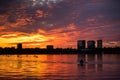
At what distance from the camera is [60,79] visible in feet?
Result: 207

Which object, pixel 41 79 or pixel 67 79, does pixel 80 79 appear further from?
pixel 41 79

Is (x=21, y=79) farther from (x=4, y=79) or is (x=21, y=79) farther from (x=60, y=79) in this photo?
(x=60, y=79)

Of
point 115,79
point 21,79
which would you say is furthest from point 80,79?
point 21,79

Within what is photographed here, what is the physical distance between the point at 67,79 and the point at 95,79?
510cm

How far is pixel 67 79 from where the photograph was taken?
63.2 meters

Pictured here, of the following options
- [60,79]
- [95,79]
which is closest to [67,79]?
[60,79]

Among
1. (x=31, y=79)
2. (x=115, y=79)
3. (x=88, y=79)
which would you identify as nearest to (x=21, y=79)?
(x=31, y=79)

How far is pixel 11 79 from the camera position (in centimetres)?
6241

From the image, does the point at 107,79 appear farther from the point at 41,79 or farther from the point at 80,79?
the point at 41,79

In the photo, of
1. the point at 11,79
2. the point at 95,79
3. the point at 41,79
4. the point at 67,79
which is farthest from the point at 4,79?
the point at 95,79

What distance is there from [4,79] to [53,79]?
27.3 feet

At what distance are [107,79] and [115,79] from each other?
140 cm

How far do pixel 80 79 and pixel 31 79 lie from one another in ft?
28.1

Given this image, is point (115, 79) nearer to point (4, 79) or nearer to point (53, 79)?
point (53, 79)
